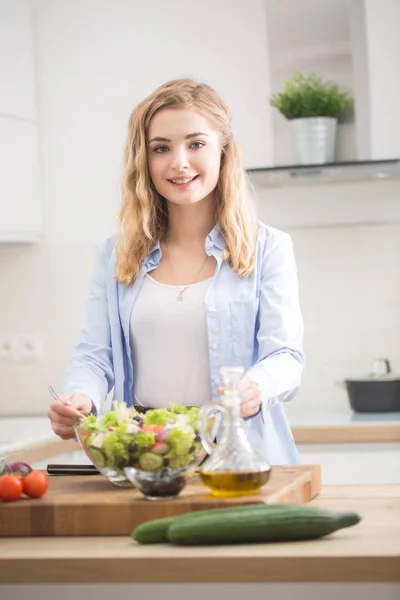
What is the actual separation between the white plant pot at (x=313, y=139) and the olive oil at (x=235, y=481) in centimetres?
200

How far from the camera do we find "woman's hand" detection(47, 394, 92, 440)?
73.7 inches

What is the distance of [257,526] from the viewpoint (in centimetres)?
142

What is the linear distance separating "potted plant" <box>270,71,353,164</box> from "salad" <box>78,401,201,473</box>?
1.88 meters

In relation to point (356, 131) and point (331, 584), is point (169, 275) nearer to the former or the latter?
point (331, 584)

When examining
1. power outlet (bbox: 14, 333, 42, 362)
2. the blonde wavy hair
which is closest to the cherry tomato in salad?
the blonde wavy hair

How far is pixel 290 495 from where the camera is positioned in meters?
1.66

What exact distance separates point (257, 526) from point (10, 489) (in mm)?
429

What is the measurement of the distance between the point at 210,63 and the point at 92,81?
17.0 inches

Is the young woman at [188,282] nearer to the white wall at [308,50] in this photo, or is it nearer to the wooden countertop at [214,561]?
the wooden countertop at [214,561]

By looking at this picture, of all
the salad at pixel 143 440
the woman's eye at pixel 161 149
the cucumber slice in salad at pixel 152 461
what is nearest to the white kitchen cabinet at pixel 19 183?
the woman's eye at pixel 161 149

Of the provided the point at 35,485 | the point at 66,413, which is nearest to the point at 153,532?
the point at 35,485

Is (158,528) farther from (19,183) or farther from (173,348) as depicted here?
(19,183)

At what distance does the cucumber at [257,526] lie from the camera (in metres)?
1.42

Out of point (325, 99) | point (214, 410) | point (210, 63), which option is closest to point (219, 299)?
point (214, 410)
